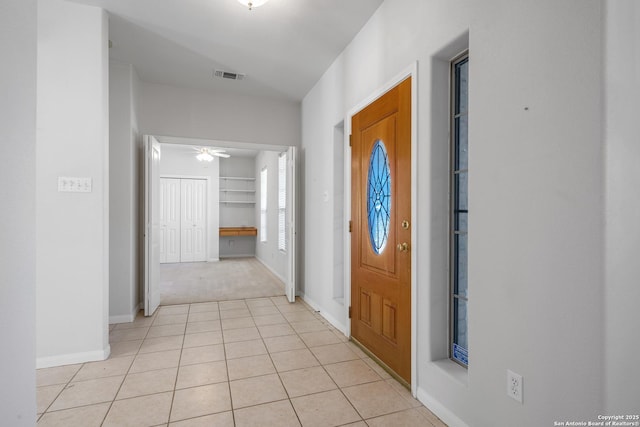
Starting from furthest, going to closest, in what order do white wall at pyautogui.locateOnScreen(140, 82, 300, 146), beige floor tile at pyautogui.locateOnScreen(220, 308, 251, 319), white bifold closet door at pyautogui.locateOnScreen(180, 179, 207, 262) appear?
white bifold closet door at pyautogui.locateOnScreen(180, 179, 207, 262)
white wall at pyautogui.locateOnScreen(140, 82, 300, 146)
beige floor tile at pyautogui.locateOnScreen(220, 308, 251, 319)

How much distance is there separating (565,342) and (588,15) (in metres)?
1.24

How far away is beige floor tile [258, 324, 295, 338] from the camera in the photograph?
11.0ft

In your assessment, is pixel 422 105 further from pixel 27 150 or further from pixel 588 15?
pixel 27 150

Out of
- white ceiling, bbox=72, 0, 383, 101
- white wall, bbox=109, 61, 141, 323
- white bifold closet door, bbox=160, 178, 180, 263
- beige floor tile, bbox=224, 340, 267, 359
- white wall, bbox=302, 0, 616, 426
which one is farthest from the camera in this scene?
white bifold closet door, bbox=160, 178, 180, 263

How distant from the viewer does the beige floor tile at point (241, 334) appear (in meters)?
3.22

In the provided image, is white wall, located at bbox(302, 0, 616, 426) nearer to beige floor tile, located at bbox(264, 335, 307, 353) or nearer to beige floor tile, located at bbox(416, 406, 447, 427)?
beige floor tile, located at bbox(416, 406, 447, 427)

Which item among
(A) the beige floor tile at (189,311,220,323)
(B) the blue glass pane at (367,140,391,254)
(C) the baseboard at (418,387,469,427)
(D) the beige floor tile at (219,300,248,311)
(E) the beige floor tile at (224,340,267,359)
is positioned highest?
(B) the blue glass pane at (367,140,391,254)

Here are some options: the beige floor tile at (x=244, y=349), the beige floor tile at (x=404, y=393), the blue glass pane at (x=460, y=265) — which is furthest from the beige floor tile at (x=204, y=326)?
the blue glass pane at (x=460, y=265)

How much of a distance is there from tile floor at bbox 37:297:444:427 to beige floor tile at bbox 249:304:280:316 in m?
0.51

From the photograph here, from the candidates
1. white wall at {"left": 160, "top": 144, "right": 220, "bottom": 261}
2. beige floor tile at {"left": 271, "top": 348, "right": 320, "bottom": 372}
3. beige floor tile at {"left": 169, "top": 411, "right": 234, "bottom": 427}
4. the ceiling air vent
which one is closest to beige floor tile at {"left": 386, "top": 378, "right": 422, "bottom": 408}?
beige floor tile at {"left": 271, "top": 348, "right": 320, "bottom": 372}

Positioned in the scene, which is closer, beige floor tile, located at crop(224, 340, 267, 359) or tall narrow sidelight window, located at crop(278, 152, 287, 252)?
beige floor tile, located at crop(224, 340, 267, 359)

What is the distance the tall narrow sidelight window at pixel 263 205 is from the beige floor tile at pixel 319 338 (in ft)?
15.4

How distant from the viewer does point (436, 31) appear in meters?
2.02

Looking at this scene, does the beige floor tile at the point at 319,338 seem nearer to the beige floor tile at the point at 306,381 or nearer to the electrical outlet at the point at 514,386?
the beige floor tile at the point at 306,381
